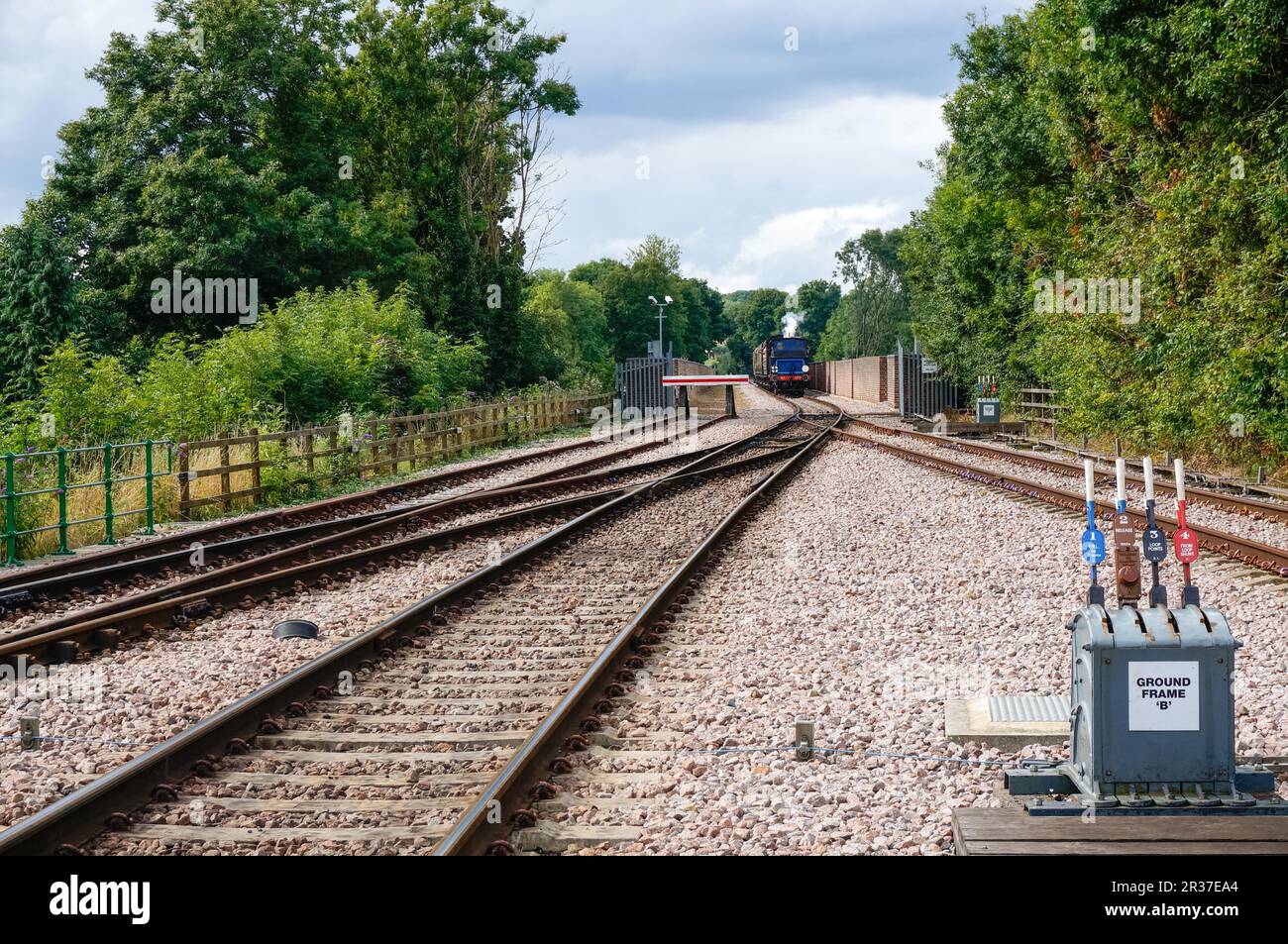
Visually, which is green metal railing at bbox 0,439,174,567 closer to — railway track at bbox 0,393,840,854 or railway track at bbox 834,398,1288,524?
railway track at bbox 0,393,840,854

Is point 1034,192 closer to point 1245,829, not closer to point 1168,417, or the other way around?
point 1168,417

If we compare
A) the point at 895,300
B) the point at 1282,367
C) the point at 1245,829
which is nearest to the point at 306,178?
the point at 1282,367

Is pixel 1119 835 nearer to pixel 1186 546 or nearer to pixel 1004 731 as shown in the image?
pixel 1186 546

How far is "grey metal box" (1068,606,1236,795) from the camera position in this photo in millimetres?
4824

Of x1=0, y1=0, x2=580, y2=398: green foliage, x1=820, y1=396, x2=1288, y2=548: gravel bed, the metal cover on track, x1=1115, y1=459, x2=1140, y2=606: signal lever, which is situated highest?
x1=0, y1=0, x2=580, y2=398: green foliage

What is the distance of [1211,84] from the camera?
16.6 metres

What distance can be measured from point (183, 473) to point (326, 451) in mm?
4620

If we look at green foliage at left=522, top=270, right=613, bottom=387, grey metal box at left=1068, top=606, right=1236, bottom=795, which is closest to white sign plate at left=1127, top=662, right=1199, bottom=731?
grey metal box at left=1068, top=606, right=1236, bottom=795

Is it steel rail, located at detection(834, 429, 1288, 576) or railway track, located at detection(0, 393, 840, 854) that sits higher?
steel rail, located at detection(834, 429, 1288, 576)

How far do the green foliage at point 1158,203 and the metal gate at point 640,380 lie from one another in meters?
18.0

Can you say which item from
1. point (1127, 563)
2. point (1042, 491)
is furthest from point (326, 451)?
point (1127, 563)

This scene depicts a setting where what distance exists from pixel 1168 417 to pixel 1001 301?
51.7 feet

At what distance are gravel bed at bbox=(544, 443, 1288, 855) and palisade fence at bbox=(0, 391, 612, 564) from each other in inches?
305

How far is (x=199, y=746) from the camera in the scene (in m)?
6.23
